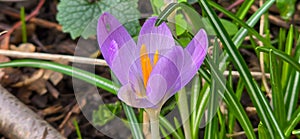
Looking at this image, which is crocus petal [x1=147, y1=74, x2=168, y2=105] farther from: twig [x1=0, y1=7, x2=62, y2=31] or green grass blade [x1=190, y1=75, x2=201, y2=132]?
twig [x1=0, y1=7, x2=62, y2=31]

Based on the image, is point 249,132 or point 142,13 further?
point 142,13

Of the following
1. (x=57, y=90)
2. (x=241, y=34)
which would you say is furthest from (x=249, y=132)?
(x=57, y=90)

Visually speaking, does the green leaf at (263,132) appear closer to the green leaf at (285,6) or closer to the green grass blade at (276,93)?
the green grass blade at (276,93)

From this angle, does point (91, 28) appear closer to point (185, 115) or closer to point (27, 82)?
point (27, 82)

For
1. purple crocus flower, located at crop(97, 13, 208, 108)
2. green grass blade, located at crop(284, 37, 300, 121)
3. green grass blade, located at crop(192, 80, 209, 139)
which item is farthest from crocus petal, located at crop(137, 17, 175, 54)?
green grass blade, located at crop(284, 37, 300, 121)

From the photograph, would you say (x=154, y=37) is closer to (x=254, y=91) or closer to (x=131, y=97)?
(x=131, y=97)

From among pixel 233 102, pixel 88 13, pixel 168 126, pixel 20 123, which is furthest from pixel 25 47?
pixel 233 102
